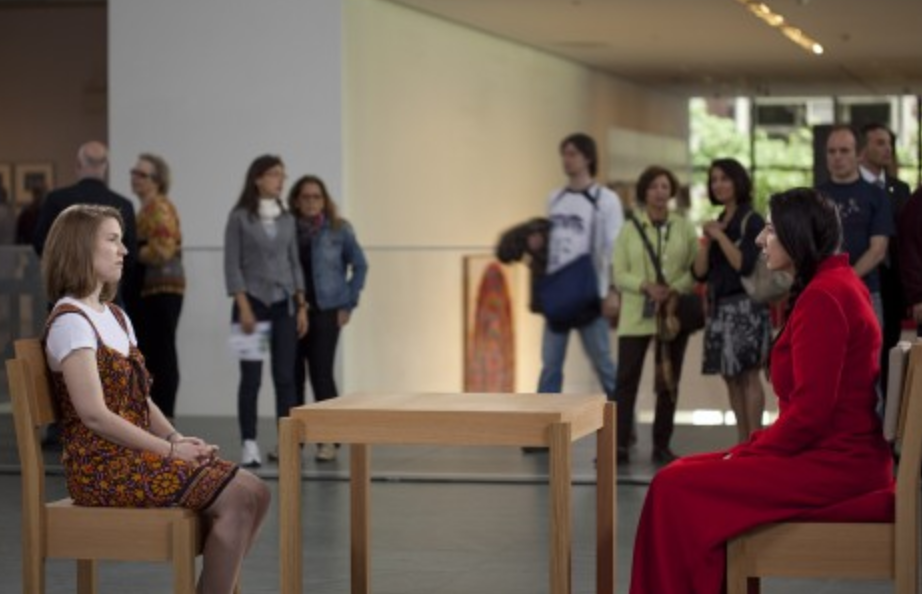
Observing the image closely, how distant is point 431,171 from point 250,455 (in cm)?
625

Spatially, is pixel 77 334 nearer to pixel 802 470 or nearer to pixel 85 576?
Answer: pixel 85 576

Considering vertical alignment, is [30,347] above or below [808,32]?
below

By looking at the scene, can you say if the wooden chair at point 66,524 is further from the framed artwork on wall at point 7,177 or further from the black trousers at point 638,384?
the framed artwork on wall at point 7,177

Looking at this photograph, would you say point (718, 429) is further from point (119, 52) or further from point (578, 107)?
point (578, 107)

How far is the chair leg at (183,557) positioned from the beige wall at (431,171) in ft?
20.2

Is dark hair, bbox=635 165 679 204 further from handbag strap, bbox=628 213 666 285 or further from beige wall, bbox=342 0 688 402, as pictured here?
beige wall, bbox=342 0 688 402

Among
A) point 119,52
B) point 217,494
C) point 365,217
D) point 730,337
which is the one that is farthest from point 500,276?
point 217,494

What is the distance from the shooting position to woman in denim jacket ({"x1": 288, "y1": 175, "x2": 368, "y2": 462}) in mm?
11250

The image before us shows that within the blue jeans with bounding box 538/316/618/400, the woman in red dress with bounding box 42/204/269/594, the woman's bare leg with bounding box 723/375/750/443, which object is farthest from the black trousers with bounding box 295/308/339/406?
the woman in red dress with bounding box 42/204/269/594

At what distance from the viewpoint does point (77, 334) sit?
222 inches

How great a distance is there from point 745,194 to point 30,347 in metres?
5.13

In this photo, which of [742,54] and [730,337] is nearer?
[730,337]

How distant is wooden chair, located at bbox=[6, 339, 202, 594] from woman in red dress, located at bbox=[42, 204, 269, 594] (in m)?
0.04

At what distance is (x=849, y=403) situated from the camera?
557 centimetres
